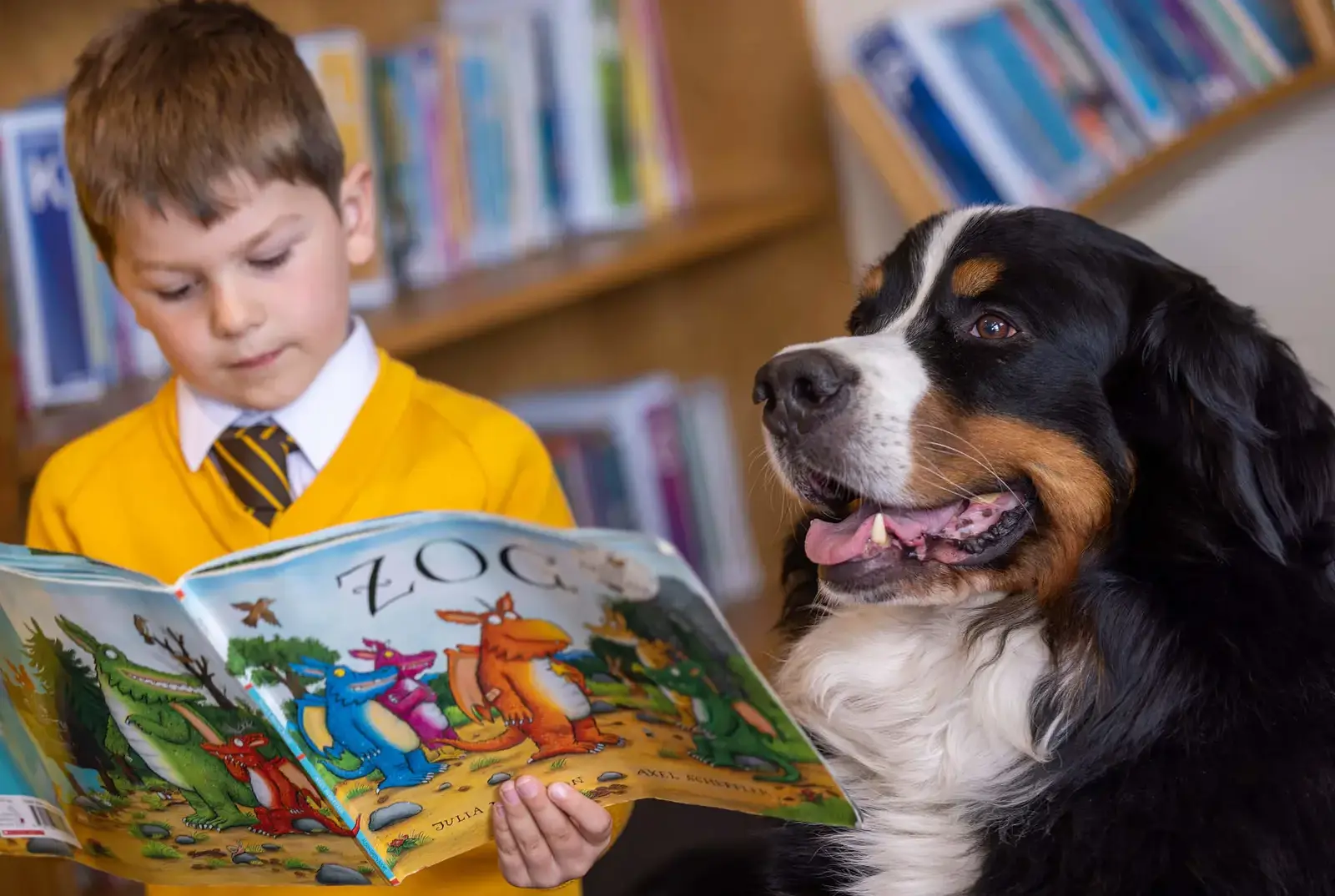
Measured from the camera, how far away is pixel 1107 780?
3.24 feet

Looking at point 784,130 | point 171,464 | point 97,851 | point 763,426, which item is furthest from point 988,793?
point 784,130

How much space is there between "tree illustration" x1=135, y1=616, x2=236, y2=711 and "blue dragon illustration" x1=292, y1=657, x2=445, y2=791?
0.05 m

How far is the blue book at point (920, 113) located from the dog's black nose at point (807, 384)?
0.96m

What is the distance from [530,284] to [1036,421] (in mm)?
1031

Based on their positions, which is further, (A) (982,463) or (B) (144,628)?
(A) (982,463)

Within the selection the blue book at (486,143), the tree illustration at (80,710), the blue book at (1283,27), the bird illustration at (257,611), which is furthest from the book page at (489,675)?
the blue book at (1283,27)

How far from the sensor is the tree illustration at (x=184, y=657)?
2.88 feet

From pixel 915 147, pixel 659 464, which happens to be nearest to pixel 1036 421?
pixel 915 147

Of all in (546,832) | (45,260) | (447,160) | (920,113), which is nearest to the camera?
(546,832)

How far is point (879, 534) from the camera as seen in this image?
1.09 m

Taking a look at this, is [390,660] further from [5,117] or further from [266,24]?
[5,117]

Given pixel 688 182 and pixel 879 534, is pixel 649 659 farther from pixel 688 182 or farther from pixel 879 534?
pixel 688 182

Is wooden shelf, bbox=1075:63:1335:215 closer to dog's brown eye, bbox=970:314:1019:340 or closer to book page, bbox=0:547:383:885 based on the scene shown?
dog's brown eye, bbox=970:314:1019:340

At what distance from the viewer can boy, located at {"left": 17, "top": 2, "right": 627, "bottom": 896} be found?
3.82 feet
